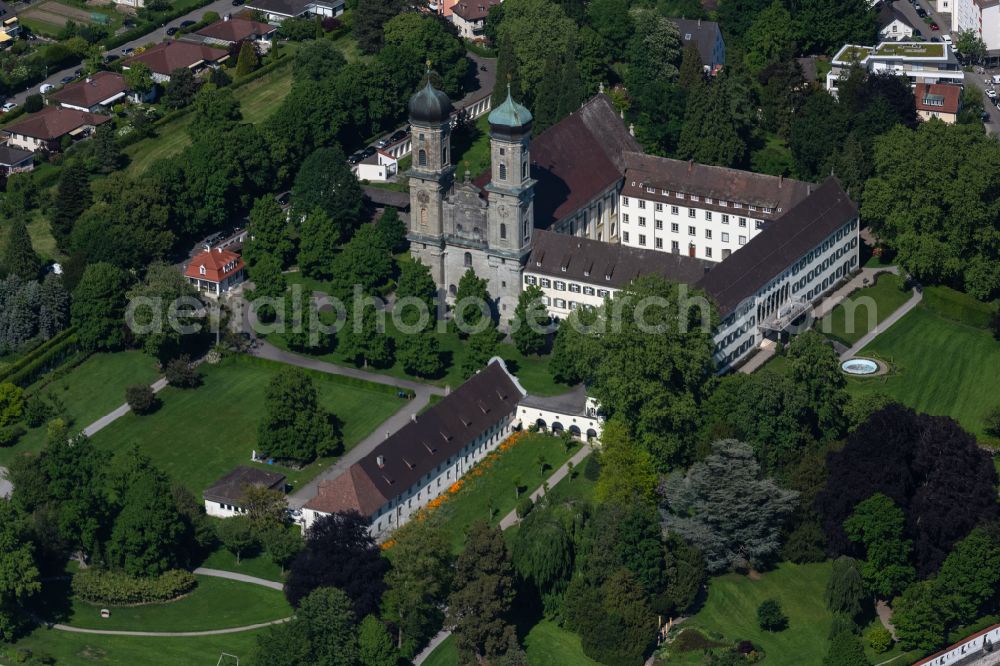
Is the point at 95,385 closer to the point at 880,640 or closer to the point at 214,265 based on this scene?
the point at 214,265

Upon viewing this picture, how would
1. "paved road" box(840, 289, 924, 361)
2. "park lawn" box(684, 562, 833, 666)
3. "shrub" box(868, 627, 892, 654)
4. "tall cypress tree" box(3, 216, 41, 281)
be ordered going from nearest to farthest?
"shrub" box(868, 627, 892, 654), "park lawn" box(684, 562, 833, 666), "paved road" box(840, 289, 924, 361), "tall cypress tree" box(3, 216, 41, 281)

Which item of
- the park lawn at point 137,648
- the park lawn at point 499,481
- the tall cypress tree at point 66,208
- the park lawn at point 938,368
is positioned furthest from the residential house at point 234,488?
the park lawn at point 938,368

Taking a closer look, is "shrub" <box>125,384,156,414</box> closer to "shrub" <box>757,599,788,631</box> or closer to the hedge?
the hedge

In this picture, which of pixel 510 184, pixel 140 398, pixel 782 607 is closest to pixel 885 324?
pixel 510 184

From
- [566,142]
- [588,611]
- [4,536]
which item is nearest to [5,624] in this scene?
[4,536]

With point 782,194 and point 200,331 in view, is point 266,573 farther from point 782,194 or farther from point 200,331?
point 782,194

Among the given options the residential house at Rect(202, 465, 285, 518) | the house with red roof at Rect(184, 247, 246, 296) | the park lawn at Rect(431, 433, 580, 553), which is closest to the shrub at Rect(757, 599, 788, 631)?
the park lawn at Rect(431, 433, 580, 553)

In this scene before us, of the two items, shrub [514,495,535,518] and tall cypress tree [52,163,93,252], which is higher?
tall cypress tree [52,163,93,252]
